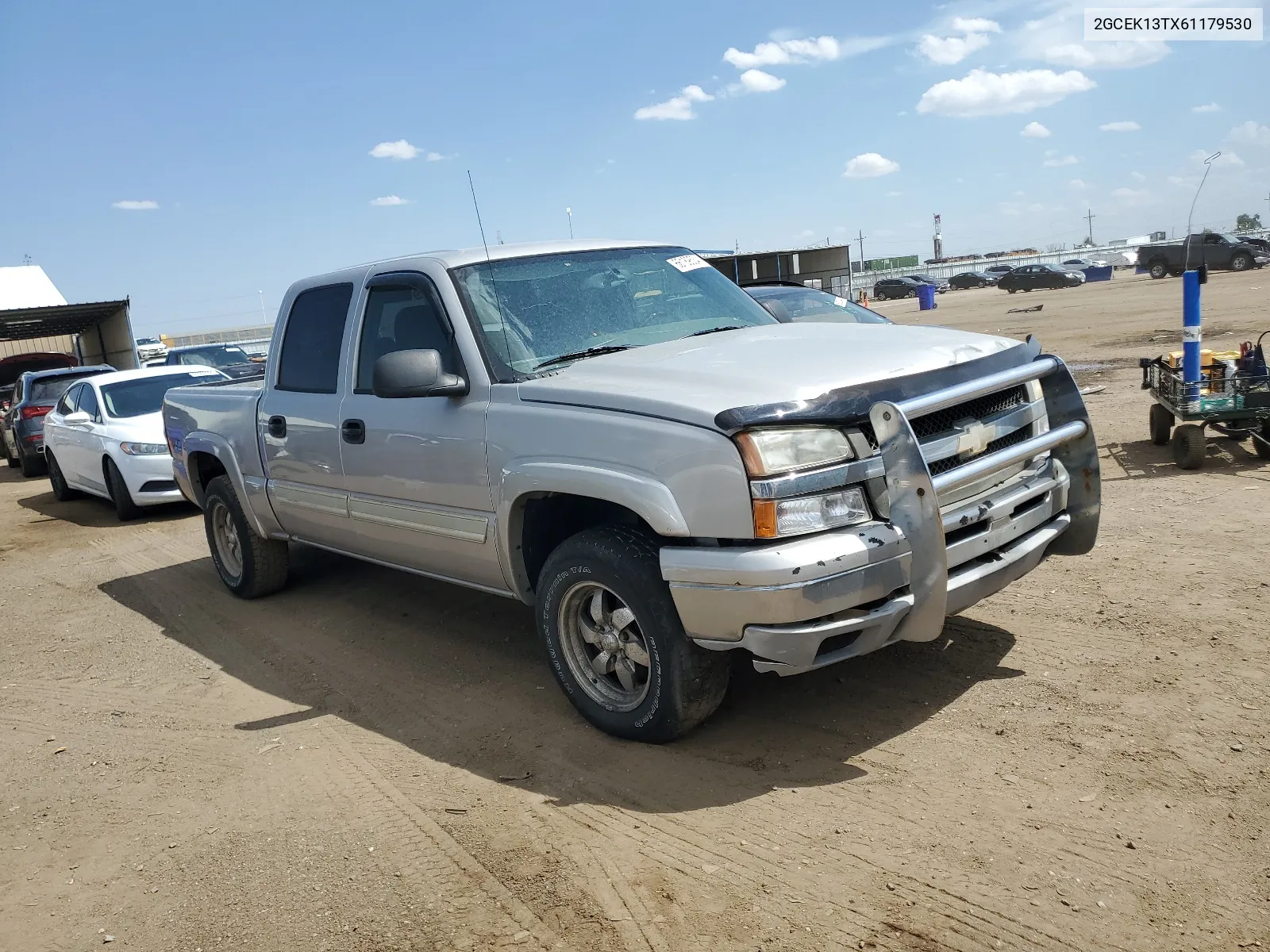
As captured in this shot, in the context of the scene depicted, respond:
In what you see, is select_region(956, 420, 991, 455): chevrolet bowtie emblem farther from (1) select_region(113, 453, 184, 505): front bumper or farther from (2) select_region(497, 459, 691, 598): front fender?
(1) select_region(113, 453, 184, 505): front bumper

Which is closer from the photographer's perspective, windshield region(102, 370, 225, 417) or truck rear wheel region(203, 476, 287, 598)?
truck rear wheel region(203, 476, 287, 598)

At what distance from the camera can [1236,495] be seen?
675cm

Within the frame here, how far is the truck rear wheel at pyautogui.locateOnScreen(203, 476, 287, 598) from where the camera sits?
6770 mm

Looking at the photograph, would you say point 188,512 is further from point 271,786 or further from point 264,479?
point 271,786

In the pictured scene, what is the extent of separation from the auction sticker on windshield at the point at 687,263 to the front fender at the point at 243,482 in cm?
288

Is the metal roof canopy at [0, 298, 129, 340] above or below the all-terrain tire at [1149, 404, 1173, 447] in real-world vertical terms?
above

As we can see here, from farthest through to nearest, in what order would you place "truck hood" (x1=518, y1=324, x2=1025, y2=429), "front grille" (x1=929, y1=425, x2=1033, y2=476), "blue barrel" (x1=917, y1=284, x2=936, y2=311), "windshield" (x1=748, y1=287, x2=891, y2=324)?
"blue barrel" (x1=917, y1=284, x2=936, y2=311)
"windshield" (x1=748, y1=287, x2=891, y2=324)
"front grille" (x1=929, y1=425, x2=1033, y2=476)
"truck hood" (x1=518, y1=324, x2=1025, y2=429)

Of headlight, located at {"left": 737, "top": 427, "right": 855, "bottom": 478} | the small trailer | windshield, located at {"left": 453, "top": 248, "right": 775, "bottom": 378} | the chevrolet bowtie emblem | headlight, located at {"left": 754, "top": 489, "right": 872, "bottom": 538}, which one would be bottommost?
the small trailer

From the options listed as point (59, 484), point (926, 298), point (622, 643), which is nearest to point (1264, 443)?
point (622, 643)

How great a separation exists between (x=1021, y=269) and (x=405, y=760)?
1965 inches

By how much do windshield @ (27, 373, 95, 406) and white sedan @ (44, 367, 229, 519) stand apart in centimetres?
353

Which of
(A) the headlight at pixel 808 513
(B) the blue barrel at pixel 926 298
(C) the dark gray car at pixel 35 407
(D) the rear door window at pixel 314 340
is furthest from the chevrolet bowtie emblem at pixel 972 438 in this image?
(B) the blue barrel at pixel 926 298

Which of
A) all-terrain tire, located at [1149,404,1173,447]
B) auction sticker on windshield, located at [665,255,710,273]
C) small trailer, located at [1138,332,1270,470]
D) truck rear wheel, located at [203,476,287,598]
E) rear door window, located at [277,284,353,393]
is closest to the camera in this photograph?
auction sticker on windshield, located at [665,255,710,273]

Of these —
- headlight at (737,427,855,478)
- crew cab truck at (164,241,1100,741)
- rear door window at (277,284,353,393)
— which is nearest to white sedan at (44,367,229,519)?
rear door window at (277,284,353,393)
